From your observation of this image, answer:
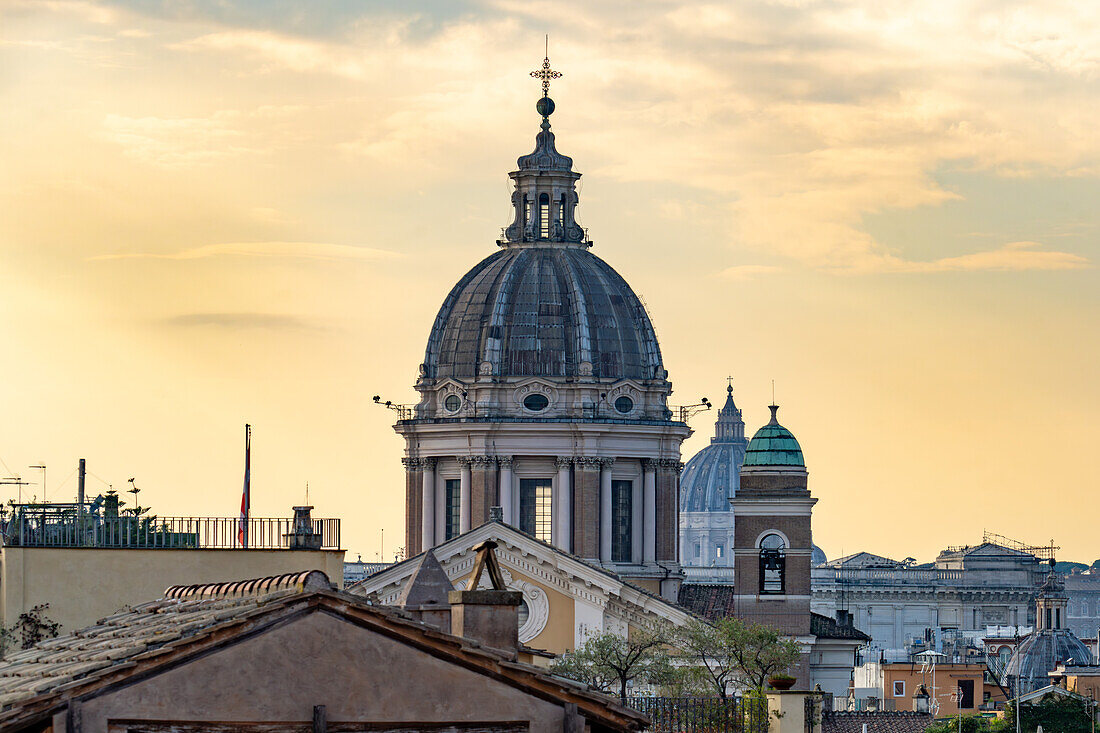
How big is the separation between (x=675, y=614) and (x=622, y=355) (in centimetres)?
2188

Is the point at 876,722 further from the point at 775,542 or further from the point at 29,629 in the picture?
the point at 29,629

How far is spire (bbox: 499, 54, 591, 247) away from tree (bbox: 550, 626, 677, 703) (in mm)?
31773

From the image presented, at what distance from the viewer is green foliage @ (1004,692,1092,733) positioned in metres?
117

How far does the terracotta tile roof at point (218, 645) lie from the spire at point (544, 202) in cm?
8571

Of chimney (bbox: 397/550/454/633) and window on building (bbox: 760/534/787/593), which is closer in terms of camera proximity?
chimney (bbox: 397/550/454/633)

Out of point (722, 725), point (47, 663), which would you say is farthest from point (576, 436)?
point (47, 663)

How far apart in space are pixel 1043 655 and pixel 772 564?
87.9m

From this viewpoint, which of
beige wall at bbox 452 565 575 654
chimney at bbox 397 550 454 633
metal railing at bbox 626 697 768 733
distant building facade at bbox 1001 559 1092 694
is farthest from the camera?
distant building facade at bbox 1001 559 1092 694

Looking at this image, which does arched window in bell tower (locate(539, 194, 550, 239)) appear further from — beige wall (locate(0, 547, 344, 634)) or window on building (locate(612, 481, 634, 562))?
beige wall (locate(0, 547, 344, 634))

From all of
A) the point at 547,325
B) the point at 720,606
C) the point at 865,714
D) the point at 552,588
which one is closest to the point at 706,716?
the point at 552,588

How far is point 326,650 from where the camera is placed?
2941cm

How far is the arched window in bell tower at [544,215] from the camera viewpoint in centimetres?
11888

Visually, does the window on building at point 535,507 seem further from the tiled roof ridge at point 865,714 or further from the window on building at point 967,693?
the window on building at point 967,693

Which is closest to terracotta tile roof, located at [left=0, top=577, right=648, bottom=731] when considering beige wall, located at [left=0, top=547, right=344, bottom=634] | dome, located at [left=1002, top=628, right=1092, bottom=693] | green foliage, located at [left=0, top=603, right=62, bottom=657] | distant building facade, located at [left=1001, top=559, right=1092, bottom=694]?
green foliage, located at [left=0, top=603, right=62, bottom=657]
